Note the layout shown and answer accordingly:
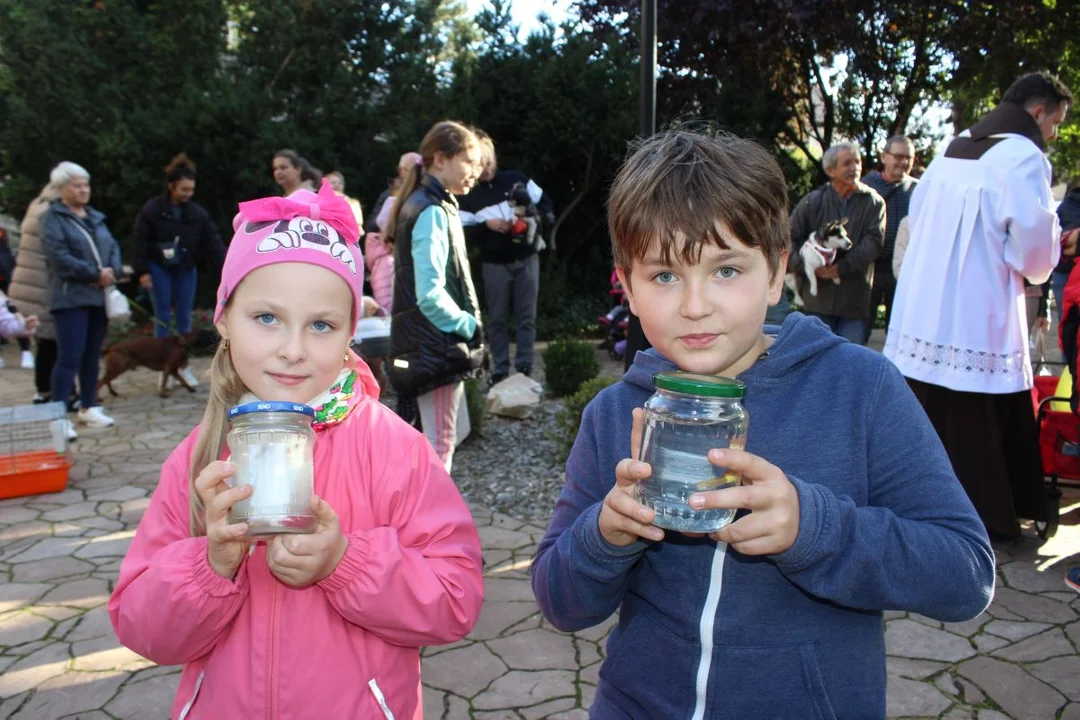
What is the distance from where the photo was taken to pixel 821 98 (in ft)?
53.1

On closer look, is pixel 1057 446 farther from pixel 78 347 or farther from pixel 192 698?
pixel 78 347

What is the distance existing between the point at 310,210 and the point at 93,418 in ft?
23.1

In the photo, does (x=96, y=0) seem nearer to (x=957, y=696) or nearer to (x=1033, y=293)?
(x=1033, y=293)

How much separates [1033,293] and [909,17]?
8.62 metres

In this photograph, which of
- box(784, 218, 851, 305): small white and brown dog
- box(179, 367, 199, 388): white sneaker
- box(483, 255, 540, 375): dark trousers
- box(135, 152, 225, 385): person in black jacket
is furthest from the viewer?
box(179, 367, 199, 388): white sneaker

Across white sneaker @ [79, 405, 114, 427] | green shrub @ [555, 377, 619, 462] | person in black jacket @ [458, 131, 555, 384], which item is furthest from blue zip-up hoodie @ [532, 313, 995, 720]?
white sneaker @ [79, 405, 114, 427]

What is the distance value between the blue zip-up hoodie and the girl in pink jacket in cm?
31

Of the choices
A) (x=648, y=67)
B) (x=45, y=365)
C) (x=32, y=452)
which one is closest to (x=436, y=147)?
(x=648, y=67)

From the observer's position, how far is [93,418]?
26.1ft

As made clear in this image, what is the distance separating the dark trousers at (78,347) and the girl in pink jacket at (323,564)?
6.22 m

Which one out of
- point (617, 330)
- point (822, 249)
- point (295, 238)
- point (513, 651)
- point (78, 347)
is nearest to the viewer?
point (295, 238)

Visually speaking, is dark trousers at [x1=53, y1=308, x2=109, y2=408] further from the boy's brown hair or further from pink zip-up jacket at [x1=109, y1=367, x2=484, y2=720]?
the boy's brown hair

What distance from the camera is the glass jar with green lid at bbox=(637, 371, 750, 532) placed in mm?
1298

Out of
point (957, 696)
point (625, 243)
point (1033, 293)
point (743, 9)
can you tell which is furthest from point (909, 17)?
point (625, 243)
